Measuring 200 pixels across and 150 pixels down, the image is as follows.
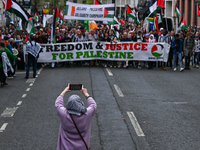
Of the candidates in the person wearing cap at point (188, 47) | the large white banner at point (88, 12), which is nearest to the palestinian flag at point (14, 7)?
the large white banner at point (88, 12)

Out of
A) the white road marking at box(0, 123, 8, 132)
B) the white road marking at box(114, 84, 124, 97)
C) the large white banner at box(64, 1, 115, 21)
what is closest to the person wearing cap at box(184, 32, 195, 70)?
the large white banner at box(64, 1, 115, 21)

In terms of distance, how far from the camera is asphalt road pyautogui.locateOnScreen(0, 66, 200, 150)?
7555mm

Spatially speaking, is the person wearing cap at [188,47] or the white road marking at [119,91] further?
the person wearing cap at [188,47]

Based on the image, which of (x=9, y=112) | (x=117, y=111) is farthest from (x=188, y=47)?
(x=9, y=112)

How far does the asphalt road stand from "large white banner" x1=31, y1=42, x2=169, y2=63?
10.1 feet

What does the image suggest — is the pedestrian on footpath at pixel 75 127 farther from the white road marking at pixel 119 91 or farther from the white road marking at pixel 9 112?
the white road marking at pixel 119 91

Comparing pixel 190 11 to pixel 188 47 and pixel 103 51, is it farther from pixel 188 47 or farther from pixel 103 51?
pixel 103 51

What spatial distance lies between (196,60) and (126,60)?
3.73 meters

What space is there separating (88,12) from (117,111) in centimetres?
1211

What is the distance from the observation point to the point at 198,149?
23.2 ft

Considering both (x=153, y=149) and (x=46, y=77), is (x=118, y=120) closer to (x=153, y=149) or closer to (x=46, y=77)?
(x=153, y=149)

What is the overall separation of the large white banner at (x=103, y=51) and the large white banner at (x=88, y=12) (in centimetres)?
168

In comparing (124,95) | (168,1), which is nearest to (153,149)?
(124,95)

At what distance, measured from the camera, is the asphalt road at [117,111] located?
755cm
